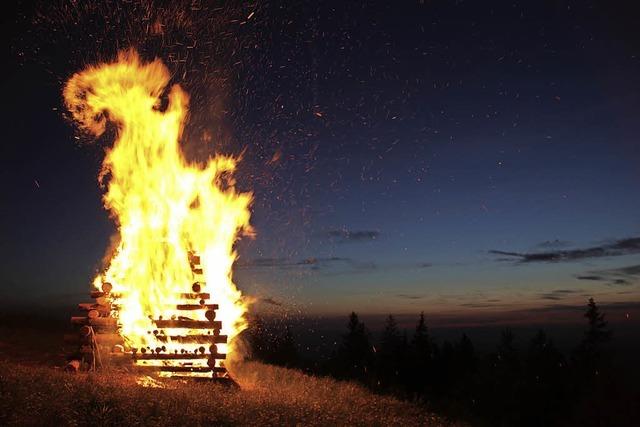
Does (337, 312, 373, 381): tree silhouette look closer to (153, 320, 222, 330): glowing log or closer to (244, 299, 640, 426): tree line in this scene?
(244, 299, 640, 426): tree line

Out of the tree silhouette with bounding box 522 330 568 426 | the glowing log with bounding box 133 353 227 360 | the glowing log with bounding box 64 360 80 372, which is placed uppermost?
the glowing log with bounding box 133 353 227 360

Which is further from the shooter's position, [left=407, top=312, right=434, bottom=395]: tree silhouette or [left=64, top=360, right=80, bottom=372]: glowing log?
[left=407, top=312, right=434, bottom=395]: tree silhouette

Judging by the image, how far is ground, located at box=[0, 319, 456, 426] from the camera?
11078 mm

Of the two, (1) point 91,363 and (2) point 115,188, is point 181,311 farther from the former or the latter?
(2) point 115,188

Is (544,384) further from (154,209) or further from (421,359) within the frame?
(154,209)

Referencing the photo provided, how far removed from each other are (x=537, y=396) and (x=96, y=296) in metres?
50.5

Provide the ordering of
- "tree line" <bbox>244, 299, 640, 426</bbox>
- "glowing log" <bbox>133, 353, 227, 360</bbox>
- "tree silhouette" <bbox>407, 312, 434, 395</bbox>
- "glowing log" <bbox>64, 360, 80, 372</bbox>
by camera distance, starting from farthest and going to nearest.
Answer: "tree silhouette" <bbox>407, 312, 434, 395</bbox>, "tree line" <bbox>244, 299, 640, 426</bbox>, "glowing log" <bbox>133, 353, 227, 360</bbox>, "glowing log" <bbox>64, 360, 80, 372</bbox>

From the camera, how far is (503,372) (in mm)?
63750

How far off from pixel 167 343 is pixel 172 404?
4287 millimetres

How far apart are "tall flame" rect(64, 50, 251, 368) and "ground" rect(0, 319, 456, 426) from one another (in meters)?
2.04

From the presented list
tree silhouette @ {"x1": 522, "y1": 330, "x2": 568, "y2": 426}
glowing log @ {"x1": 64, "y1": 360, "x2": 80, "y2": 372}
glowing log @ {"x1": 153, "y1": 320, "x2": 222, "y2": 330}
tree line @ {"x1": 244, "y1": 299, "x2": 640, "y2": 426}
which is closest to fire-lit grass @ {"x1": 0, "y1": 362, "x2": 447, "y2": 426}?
glowing log @ {"x1": 64, "y1": 360, "x2": 80, "y2": 372}

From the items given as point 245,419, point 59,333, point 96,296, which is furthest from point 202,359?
point 59,333

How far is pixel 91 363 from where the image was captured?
54.1 ft

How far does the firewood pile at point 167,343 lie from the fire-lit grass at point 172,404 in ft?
2.93
